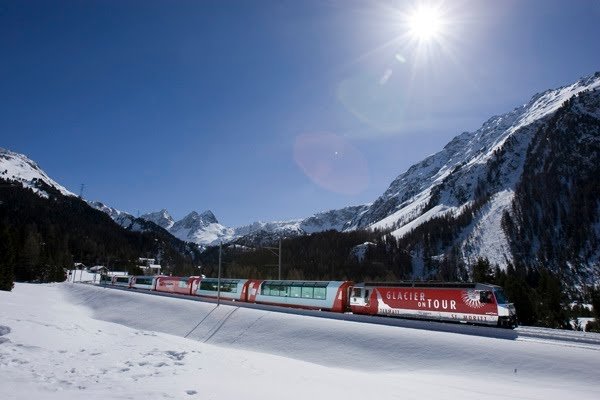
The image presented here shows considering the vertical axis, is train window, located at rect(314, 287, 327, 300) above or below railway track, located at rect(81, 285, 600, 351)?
above

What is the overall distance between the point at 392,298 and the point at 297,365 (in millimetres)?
17967

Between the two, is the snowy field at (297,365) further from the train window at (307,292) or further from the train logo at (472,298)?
the train window at (307,292)

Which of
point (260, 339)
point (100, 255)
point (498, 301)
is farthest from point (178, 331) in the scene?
point (100, 255)

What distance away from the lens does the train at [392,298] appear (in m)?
30.5

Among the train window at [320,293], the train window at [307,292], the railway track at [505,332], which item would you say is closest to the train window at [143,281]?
the train window at [307,292]

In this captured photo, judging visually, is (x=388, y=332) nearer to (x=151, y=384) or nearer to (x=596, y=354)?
(x=596, y=354)

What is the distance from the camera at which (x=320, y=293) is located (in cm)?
4344

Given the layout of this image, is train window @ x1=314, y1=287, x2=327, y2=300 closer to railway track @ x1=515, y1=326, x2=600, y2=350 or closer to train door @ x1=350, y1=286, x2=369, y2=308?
train door @ x1=350, y1=286, x2=369, y2=308

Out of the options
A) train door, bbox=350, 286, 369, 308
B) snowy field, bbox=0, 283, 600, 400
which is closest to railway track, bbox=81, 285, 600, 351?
snowy field, bbox=0, 283, 600, 400

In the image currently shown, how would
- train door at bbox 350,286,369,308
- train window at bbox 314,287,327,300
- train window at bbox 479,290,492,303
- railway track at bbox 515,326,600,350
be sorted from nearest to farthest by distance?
railway track at bbox 515,326,600,350 < train window at bbox 479,290,492,303 < train door at bbox 350,286,369,308 < train window at bbox 314,287,327,300

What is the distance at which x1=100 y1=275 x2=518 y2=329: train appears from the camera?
30.5 metres

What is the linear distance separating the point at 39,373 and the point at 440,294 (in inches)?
1124

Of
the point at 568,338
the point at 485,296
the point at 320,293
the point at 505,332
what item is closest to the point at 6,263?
the point at 320,293

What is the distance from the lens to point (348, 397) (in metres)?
14.7
